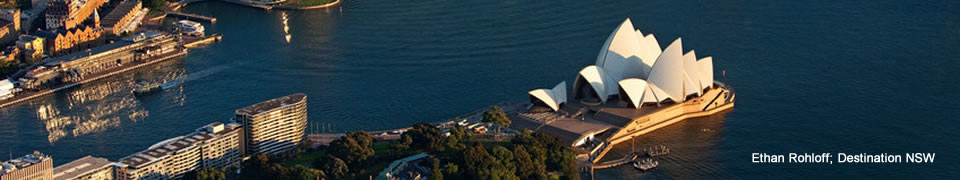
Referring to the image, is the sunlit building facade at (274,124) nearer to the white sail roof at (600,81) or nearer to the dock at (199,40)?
the white sail roof at (600,81)

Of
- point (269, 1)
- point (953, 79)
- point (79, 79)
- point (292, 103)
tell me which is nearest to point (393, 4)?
point (269, 1)

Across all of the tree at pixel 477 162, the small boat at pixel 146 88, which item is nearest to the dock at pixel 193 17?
the small boat at pixel 146 88

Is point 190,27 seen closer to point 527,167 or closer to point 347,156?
point 347,156

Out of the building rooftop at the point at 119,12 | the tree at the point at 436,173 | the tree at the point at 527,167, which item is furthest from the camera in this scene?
the building rooftop at the point at 119,12

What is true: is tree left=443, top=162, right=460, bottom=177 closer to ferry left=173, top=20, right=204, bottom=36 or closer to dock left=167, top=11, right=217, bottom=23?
ferry left=173, top=20, right=204, bottom=36

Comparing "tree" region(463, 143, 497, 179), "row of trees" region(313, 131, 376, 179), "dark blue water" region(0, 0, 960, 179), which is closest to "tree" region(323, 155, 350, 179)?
"row of trees" region(313, 131, 376, 179)
